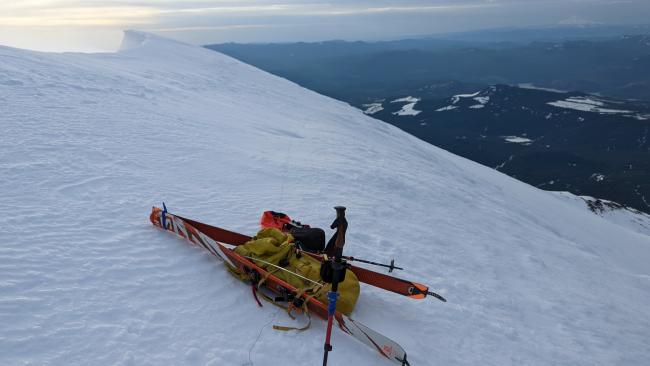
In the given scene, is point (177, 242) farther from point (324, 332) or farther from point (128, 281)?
point (324, 332)

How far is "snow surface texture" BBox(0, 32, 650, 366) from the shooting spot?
19.8ft

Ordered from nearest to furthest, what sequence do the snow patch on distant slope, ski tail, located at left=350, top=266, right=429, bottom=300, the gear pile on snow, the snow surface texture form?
1. the snow surface texture
2. the gear pile on snow
3. ski tail, located at left=350, top=266, right=429, bottom=300
4. the snow patch on distant slope

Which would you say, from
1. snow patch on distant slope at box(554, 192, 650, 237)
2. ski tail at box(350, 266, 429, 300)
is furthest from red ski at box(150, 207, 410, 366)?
snow patch on distant slope at box(554, 192, 650, 237)

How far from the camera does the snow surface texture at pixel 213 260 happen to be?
19.8 ft

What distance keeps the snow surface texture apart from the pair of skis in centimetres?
19

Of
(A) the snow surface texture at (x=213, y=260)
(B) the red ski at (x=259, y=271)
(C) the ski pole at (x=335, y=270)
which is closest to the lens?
(C) the ski pole at (x=335, y=270)

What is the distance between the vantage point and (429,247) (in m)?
11.0

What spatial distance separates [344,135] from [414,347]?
780 inches

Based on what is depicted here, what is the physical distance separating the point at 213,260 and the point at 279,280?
158 cm

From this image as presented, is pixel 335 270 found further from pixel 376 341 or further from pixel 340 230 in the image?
pixel 376 341

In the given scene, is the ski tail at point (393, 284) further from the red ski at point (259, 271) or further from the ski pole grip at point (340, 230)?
the ski pole grip at point (340, 230)

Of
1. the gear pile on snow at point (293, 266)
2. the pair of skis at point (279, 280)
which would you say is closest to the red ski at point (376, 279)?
the pair of skis at point (279, 280)

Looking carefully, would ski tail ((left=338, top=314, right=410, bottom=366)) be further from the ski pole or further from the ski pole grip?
the ski pole grip

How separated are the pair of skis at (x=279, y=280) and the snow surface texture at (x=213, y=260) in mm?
193
